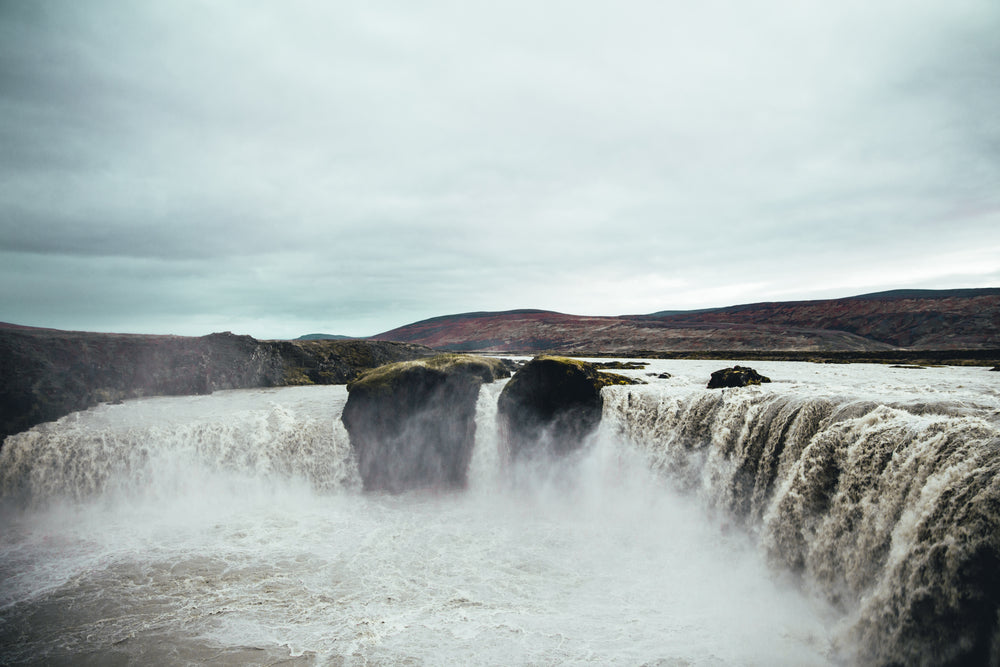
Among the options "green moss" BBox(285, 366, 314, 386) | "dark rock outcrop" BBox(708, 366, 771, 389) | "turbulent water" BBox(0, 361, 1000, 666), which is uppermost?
"green moss" BBox(285, 366, 314, 386)

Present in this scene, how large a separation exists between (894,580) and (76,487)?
23106 mm

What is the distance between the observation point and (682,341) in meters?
67.3

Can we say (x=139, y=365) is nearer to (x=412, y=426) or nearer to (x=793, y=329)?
(x=412, y=426)

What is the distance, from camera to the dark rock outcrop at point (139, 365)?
1841cm

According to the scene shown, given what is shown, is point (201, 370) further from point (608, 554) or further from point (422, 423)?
point (608, 554)

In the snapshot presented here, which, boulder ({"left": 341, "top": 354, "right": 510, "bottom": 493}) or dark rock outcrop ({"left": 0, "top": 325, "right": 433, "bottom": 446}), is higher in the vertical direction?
dark rock outcrop ({"left": 0, "top": 325, "right": 433, "bottom": 446})

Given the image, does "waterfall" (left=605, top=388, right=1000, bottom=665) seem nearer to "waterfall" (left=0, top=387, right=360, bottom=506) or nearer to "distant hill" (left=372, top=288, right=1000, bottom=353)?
"waterfall" (left=0, top=387, right=360, bottom=506)

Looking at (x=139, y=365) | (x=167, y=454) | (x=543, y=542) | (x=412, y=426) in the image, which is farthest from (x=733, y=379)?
(x=139, y=365)

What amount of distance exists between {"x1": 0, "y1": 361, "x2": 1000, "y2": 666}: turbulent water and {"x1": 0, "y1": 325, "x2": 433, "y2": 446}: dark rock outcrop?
2.40m

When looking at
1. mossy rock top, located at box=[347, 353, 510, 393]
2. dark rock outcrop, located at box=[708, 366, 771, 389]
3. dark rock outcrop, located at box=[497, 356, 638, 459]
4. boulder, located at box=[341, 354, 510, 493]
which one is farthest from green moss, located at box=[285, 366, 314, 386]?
dark rock outcrop, located at box=[708, 366, 771, 389]

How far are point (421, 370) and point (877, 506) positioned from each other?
1568cm

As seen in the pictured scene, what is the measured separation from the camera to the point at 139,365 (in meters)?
24.4

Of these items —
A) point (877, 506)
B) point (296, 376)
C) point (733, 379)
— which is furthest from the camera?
point (296, 376)

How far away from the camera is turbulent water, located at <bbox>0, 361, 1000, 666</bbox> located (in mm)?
6922
